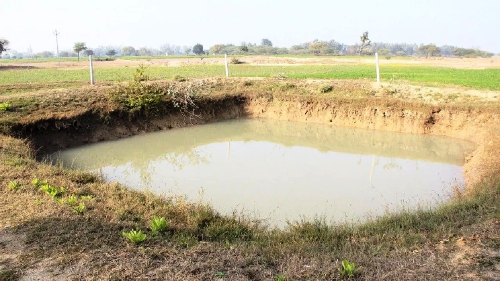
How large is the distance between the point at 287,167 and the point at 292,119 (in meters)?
6.53

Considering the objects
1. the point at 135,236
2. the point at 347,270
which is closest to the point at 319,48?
the point at 135,236

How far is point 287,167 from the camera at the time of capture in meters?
10.4

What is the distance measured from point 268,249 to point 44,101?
36.5ft

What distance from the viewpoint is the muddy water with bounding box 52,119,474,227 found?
25.3 ft

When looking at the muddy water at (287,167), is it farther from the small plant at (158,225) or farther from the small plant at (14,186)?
the small plant at (14,186)

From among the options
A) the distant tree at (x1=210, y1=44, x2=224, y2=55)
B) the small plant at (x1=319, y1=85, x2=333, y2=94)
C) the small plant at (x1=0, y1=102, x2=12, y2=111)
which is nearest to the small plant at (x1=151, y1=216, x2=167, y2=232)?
the small plant at (x1=0, y1=102, x2=12, y2=111)

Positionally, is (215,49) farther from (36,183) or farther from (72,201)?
(72,201)

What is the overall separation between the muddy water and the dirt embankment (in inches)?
21.1

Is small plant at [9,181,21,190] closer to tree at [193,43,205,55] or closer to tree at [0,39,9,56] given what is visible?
tree at [0,39,9,56]

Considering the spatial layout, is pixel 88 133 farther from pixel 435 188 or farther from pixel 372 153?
pixel 435 188

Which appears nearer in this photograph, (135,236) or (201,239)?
(135,236)

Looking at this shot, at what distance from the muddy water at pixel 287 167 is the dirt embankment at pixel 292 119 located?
54 centimetres

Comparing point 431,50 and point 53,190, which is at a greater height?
point 431,50

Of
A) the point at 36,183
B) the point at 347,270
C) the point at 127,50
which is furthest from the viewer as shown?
the point at 127,50
